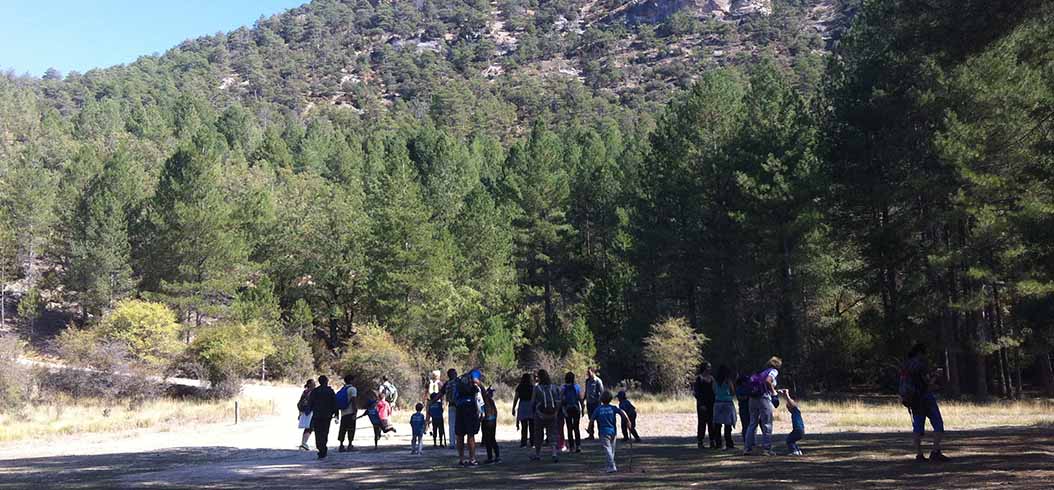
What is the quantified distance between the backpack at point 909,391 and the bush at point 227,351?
34.7m

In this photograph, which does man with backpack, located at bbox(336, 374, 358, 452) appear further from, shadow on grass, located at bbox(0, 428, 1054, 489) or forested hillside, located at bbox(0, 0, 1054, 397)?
forested hillside, located at bbox(0, 0, 1054, 397)

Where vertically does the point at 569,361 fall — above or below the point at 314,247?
below

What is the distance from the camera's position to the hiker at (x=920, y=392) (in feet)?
37.3

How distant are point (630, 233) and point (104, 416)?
26950mm

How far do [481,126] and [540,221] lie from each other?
57293 mm

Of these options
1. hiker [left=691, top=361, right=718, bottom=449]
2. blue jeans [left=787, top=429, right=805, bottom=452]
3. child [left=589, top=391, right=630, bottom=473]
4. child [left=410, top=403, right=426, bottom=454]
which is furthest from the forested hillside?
child [left=410, top=403, right=426, bottom=454]

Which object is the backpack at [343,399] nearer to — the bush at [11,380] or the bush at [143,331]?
the bush at [11,380]

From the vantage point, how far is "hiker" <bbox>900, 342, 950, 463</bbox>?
1138 cm

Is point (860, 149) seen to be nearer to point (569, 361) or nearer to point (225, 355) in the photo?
point (569, 361)

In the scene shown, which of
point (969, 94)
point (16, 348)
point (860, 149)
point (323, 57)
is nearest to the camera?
point (969, 94)

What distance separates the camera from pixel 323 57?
7726 inches

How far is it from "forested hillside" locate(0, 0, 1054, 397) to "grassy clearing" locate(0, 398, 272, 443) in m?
4.84

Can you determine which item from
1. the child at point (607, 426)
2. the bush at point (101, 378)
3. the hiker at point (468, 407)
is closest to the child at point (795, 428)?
the child at point (607, 426)

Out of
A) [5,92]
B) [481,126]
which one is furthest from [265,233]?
[5,92]
